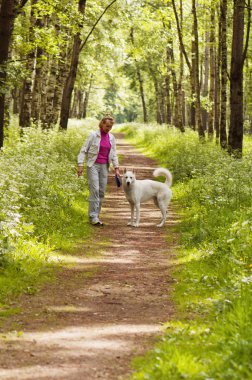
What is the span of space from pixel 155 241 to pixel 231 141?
27.3 ft

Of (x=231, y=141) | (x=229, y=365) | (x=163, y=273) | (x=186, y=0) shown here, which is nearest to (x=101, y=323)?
(x=229, y=365)

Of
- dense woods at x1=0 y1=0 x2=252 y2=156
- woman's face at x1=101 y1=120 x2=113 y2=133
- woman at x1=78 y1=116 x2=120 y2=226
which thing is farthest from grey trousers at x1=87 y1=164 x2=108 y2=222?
dense woods at x1=0 y1=0 x2=252 y2=156

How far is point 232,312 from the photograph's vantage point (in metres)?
5.49

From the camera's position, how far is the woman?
11.6m

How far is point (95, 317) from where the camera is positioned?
613 centimetres

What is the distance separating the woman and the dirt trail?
5.14 ft

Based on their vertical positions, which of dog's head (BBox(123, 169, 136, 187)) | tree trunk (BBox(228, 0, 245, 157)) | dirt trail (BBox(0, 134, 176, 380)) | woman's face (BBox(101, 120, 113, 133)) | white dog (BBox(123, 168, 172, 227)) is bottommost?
dirt trail (BBox(0, 134, 176, 380))

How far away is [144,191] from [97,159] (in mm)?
1319

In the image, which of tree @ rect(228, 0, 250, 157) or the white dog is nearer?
Answer: the white dog

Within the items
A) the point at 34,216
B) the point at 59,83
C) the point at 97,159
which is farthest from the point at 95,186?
the point at 59,83

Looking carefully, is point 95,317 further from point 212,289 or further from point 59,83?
point 59,83

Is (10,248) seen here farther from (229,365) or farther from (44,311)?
(229,365)

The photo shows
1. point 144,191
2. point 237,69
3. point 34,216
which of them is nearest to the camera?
point 34,216

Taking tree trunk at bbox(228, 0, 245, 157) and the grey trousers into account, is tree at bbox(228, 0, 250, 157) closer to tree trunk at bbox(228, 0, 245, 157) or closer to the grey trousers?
tree trunk at bbox(228, 0, 245, 157)
